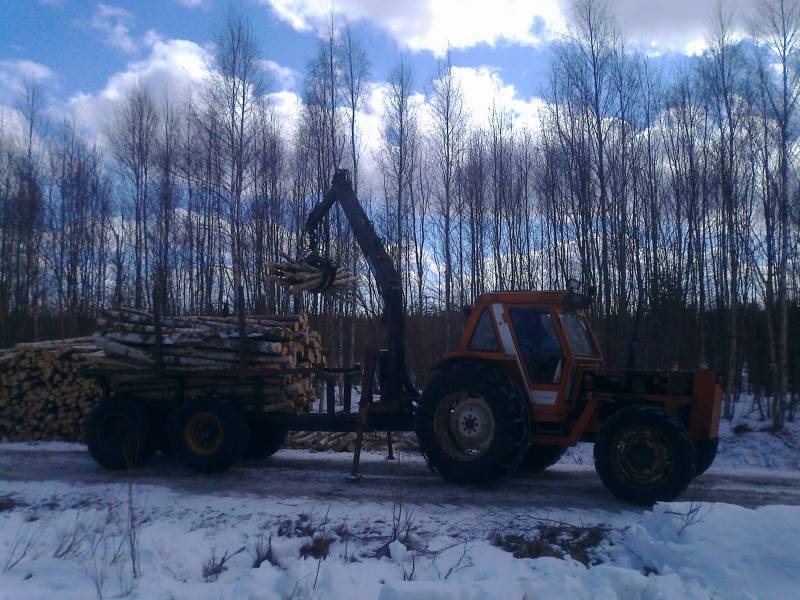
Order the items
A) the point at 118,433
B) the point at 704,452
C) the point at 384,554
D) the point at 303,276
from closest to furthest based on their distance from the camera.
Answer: the point at 384,554 < the point at 704,452 < the point at 118,433 < the point at 303,276

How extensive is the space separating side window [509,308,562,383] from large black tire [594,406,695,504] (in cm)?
110

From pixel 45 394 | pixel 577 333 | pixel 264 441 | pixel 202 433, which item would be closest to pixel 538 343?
pixel 577 333

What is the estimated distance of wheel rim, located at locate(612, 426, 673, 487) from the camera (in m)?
8.06

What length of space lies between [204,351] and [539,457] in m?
5.43

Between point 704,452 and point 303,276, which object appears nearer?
point 704,452

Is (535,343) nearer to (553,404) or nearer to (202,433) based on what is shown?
(553,404)

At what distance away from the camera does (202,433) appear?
416 inches

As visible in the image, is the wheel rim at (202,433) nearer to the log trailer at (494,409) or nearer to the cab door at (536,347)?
the log trailer at (494,409)

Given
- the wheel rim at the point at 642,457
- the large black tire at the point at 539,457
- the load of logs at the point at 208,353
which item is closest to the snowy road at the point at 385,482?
the large black tire at the point at 539,457

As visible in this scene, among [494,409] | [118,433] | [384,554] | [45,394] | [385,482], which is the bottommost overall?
[384,554]

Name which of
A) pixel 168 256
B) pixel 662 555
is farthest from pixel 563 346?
pixel 168 256

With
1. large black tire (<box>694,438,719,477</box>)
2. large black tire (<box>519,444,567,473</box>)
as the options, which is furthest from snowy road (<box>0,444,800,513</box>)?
large black tire (<box>694,438,719,477</box>)

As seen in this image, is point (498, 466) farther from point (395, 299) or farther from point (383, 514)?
point (395, 299)

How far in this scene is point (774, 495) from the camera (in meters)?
8.77
